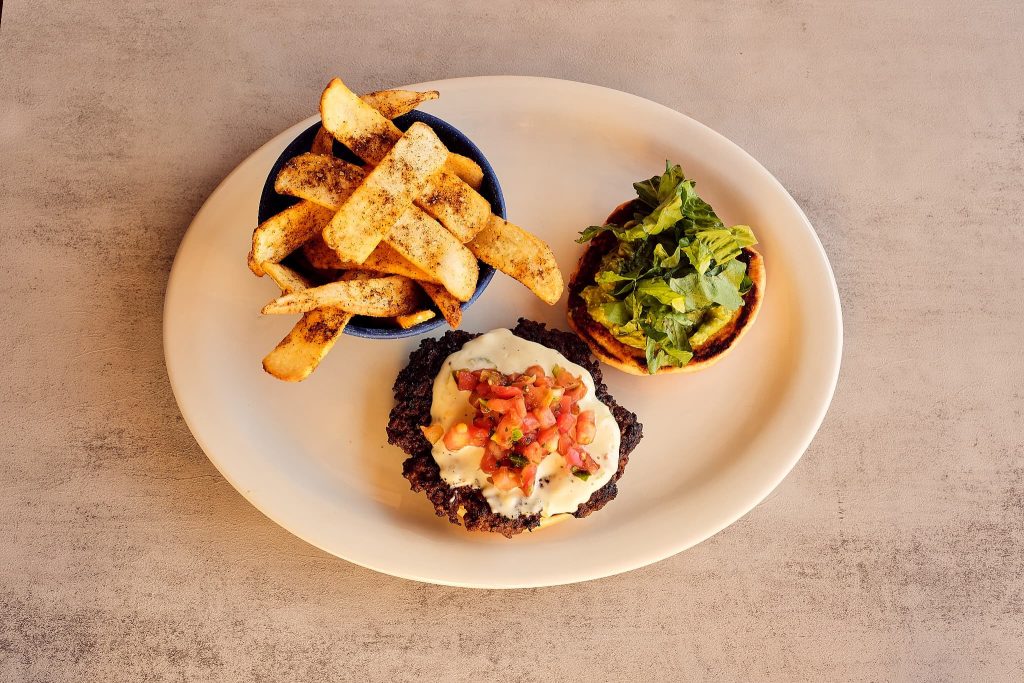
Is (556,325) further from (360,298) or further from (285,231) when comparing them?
(285,231)

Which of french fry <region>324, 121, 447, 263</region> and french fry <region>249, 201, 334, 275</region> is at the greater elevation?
french fry <region>324, 121, 447, 263</region>

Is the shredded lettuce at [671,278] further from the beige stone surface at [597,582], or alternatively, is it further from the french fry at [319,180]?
the french fry at [319,180]

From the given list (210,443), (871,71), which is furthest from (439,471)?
(871,71)

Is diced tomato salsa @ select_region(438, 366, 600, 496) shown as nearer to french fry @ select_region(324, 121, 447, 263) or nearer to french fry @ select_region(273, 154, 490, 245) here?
french fry @ select_region(273, 154, 490, 245)

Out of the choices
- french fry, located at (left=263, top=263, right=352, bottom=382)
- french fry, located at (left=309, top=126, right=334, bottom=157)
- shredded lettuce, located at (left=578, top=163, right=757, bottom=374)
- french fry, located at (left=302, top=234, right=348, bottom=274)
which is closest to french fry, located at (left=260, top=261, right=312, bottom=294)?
french fry, located at (left=263, top=263, right=352, bottom=382)

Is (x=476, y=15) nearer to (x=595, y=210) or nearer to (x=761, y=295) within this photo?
(x=595, y=210)

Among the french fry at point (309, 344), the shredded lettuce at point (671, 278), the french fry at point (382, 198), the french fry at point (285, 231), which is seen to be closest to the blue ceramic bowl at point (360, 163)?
the french fry at point (309, 344)
